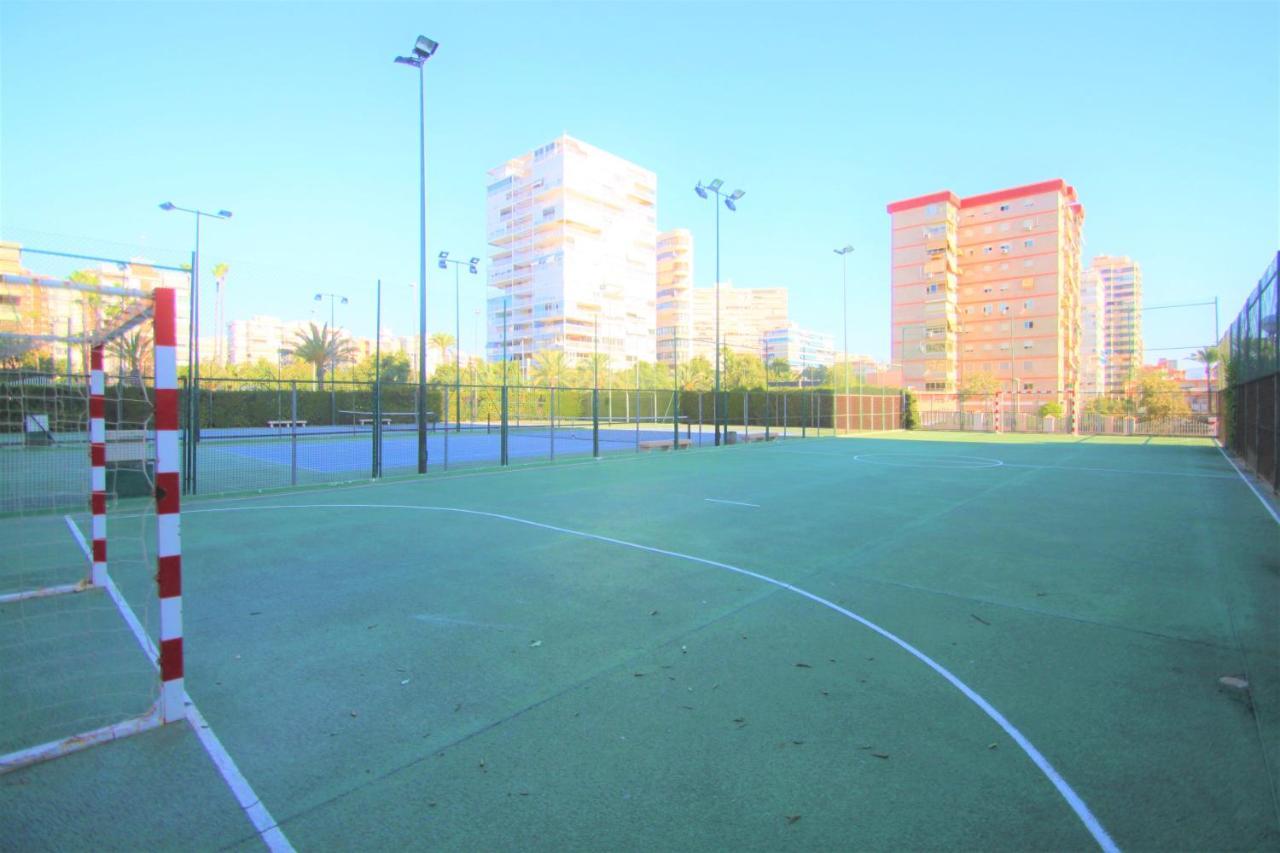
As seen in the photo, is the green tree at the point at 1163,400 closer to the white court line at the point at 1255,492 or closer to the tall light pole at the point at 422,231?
the white court line at the point at 1255,492

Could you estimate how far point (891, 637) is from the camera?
14.7 feet

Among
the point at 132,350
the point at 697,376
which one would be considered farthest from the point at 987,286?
the point at 132,350

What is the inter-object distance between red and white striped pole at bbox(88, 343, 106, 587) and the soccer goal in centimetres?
1

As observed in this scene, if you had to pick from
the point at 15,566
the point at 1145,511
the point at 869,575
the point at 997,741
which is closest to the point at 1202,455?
the point at 1145,511

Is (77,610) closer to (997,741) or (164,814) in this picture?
(164,814)

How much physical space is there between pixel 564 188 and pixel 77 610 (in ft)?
292

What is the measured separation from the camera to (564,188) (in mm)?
88125

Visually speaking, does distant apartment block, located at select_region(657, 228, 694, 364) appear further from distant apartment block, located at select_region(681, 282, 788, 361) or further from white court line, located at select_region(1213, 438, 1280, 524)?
white court line, located at select_region(1213, 438, 1280, 524)

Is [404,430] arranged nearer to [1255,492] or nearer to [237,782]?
[237,782]

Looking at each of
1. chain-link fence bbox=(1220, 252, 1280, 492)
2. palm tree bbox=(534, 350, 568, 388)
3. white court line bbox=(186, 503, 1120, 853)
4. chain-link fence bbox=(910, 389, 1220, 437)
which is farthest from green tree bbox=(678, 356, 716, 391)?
white court line bbox=(186, 503, 1120, 853)

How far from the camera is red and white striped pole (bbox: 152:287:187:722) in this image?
10.9 feet

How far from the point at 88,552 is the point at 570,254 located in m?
84.0

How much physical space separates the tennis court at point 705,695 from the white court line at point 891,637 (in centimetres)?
2

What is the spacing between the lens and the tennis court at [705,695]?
2.56m
